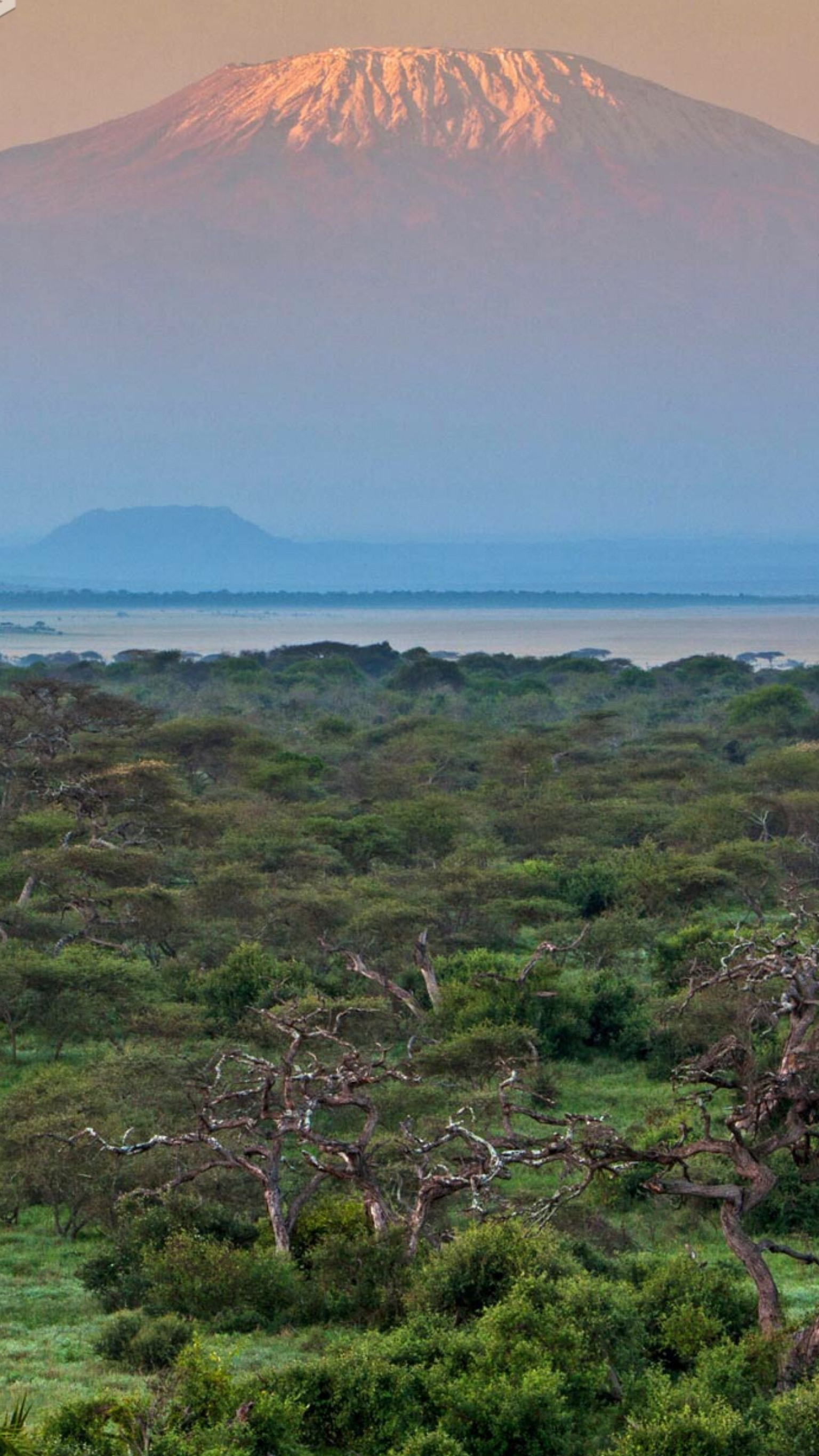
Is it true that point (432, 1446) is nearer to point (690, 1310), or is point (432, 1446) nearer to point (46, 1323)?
point (690, 1310)

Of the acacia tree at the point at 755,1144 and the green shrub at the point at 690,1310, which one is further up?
the acacia tree at the point at 755,1144

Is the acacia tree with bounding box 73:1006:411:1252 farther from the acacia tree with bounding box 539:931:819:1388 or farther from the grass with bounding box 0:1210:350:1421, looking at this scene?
Result: the acacia tree with bounding box 539:931:819:1388

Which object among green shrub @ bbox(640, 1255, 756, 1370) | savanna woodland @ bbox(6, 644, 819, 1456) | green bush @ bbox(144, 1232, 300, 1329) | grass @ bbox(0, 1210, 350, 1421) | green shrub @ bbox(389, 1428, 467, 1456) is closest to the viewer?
green shrub @ bbox(389, 1428, 467, 1456)

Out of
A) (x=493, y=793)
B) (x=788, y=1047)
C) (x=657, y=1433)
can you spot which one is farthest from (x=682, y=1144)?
(x=493, y=793)

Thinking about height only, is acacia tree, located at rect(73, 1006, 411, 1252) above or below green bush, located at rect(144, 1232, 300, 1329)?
above

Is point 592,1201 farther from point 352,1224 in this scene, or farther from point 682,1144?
point 682,1144

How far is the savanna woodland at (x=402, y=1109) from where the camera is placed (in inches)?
446

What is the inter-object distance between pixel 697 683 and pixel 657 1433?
8088cm

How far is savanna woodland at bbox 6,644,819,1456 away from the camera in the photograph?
37.1 feet

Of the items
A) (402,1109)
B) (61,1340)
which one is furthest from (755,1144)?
(402,1109)

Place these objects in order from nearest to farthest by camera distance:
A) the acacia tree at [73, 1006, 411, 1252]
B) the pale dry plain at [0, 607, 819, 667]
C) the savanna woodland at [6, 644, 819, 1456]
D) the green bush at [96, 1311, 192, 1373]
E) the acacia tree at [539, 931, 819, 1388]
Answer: the savanna woodland at [6, 644, 819, 1456] → the acacia tree at [539, 931, 819, 1388] → the green bush at [96, 1311, 192, 1373] → the acacia tree at [73, 1006, 411, 1252] → the pale dry plain at [0, 607, 819, 667]

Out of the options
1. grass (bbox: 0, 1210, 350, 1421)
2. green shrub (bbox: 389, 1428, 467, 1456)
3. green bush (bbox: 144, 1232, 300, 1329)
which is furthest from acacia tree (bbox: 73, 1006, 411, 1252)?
green shrub (bbox: 389, 1428, 467, 1456)

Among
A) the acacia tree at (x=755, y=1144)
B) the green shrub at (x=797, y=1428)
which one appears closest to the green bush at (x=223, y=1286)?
the acacia tree at (x=755, y=1144)

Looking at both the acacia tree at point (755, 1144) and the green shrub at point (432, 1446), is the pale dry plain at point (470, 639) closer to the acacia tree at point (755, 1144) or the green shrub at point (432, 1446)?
the acacia tree at point (755, 1144)
